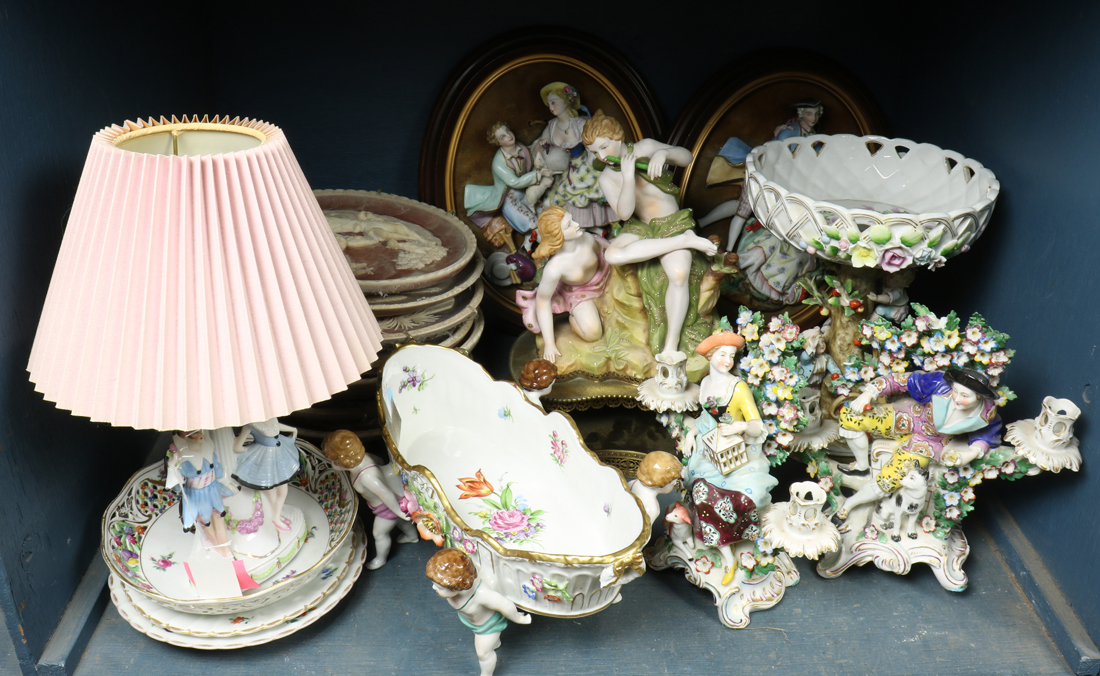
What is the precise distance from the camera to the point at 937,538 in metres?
1.84

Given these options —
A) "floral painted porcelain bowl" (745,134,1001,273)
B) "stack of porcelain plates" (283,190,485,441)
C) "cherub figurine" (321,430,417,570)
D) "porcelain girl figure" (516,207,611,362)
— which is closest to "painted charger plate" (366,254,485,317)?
"stack of porcelain plates" (283,190,485,441)

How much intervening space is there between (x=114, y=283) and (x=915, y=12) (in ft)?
6.67

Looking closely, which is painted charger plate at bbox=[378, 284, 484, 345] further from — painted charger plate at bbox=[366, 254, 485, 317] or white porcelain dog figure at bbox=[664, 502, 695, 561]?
white porcelain dog figure at bbox=[664, 502, 695, 561]

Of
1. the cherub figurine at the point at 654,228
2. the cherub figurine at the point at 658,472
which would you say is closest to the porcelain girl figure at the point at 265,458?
the cherub figurine at the point at 658,472

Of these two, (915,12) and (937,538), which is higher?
(915,12)

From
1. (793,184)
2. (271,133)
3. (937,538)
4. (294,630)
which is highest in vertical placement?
(271,133)

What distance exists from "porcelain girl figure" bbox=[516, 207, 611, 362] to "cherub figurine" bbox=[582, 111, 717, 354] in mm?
57

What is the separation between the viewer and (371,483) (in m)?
1.79

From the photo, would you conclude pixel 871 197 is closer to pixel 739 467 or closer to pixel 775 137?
pixel 775 137

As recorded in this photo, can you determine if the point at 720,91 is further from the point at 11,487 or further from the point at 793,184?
the point at 11,487

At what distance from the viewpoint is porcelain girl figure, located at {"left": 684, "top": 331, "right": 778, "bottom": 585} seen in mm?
1683

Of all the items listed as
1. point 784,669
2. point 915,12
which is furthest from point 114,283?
point 915,12

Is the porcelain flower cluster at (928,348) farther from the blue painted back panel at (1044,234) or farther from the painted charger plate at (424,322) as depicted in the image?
the painted charger plate at (424,322)

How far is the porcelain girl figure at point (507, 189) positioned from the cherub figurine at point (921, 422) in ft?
3.20
